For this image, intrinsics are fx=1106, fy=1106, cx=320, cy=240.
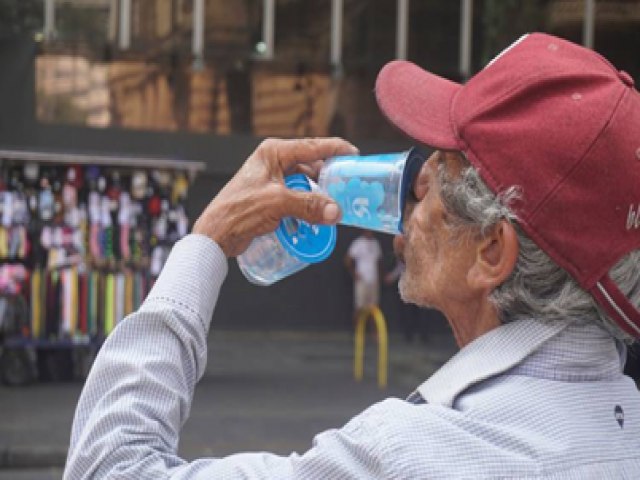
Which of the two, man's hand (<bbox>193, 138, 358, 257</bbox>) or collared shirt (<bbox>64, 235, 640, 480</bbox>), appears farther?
man's hand (<bbox>193, 138, 358, 257</bbox>)

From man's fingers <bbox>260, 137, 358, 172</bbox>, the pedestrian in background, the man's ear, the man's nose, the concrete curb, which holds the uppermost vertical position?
man's fingers <bbox>260, 137, 358, 172</bbox>

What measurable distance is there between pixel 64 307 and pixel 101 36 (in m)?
6.95

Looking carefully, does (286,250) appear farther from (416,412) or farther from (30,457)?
(30,457)

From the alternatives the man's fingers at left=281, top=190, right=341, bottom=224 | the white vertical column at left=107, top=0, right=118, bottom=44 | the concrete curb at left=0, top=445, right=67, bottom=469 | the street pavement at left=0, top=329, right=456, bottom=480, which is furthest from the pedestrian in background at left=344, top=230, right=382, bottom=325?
the man's fingers at left=281, top=190, right=341, bottom=224

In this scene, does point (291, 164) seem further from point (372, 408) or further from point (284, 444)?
point (284, 444)

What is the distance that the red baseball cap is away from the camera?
4.18ft

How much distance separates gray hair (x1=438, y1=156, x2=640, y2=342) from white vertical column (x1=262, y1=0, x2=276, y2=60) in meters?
16.3

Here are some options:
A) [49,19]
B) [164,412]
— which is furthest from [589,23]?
[164,412]

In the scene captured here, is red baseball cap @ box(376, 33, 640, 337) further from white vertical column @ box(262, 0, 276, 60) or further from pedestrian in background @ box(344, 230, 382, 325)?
white vertical column @ box(262, 0, 276, 60)

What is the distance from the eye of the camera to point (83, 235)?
10.8 m

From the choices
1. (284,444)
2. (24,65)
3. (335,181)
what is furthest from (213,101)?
(335,181)

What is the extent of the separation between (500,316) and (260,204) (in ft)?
1.13

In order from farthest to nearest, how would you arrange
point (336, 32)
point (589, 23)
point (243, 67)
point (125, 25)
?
point (589, 23)
point (336, 32)
point (243, 67)
point (125, 25)

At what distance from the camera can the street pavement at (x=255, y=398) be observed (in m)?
9.14
